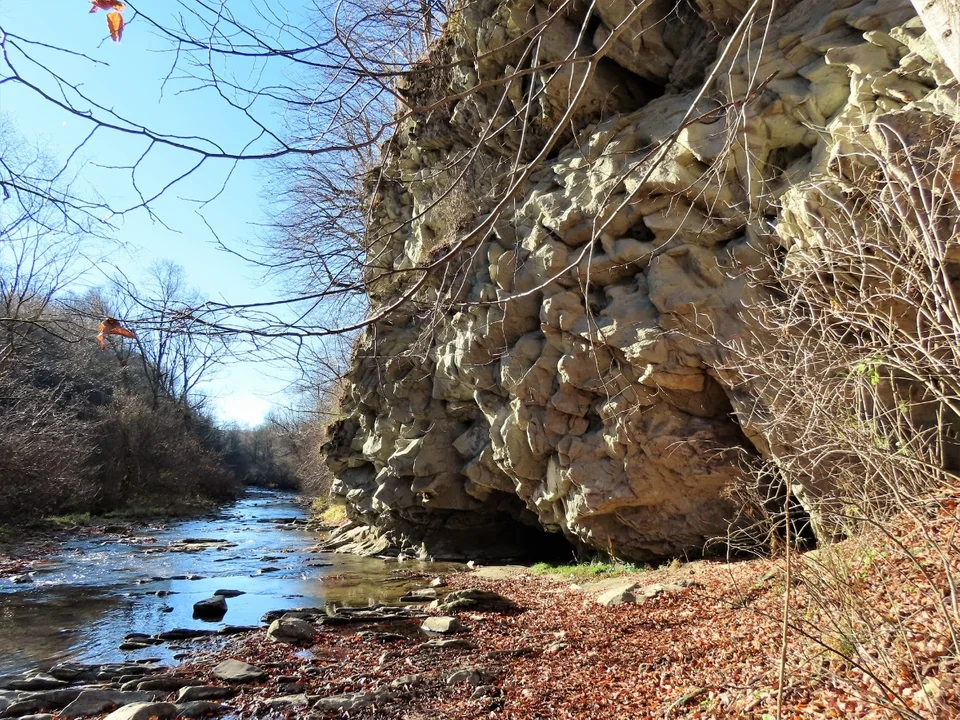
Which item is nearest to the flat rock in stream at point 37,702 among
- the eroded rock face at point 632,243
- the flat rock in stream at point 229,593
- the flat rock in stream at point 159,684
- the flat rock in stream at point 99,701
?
the flat rock in stream at point 99,701

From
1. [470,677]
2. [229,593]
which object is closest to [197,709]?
[470,677]

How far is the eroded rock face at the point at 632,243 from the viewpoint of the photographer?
26.1ft

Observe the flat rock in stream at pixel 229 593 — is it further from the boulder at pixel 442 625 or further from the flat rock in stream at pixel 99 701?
the flat rock in stream at pixel 99 701

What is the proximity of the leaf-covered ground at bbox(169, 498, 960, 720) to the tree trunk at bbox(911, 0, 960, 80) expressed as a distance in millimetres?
2032

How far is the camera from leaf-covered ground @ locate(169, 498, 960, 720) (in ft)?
11.9

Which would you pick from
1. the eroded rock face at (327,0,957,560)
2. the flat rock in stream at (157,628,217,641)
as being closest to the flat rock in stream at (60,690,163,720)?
the flat rock in stream at (157,628,217,641)

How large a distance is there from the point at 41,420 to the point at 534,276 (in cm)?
1749

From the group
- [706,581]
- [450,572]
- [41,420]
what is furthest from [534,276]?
[41,420]

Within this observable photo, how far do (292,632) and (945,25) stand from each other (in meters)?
8.78

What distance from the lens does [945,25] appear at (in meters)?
1.77

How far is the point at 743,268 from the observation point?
8.96m

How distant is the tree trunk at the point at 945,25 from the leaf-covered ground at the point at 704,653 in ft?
6.67

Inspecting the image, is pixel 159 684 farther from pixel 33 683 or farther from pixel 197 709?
pixel 33 683

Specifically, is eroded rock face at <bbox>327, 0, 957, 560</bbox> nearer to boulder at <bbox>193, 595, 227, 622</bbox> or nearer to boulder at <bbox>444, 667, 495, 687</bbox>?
boulder at <bbox>444, 667, 495, 687</bbox>
